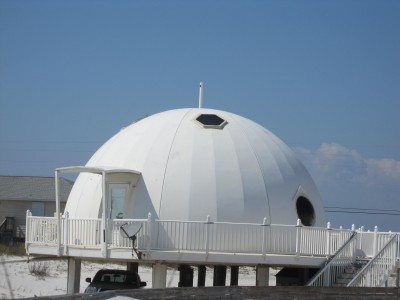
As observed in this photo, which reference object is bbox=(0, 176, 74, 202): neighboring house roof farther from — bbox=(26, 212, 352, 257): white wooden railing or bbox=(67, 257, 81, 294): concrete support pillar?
bbox=(26, 212, 352, 257): white wooden railing

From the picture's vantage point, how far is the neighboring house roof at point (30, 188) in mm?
53406

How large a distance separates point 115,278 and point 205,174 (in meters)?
4.12

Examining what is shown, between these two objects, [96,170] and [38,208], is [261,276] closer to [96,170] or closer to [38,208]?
[96,170]

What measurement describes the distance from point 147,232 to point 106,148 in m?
5.22

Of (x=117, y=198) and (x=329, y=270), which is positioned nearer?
(x=329, y=270)

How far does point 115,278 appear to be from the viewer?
87.0 ft

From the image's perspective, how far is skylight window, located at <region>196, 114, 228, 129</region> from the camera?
28188 mm

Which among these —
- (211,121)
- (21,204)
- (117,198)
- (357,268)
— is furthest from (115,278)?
(21,204)

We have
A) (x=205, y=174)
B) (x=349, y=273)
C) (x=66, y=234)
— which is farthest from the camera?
(x=349, y=273)

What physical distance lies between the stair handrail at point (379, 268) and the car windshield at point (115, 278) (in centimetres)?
641

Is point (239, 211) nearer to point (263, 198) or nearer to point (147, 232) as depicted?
point (263, 198)

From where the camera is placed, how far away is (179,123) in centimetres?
2841

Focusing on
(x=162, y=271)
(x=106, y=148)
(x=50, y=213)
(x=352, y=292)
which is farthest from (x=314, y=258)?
(x=50, y=213)

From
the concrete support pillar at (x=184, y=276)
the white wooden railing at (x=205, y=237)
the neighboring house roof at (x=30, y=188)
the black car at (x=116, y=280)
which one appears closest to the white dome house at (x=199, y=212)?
the white wooden railing at (x=205, y=237)
